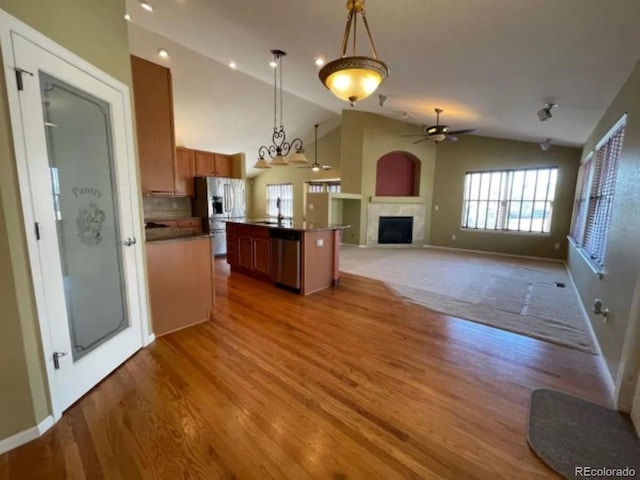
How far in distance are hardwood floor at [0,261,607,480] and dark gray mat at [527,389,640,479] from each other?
0.08m

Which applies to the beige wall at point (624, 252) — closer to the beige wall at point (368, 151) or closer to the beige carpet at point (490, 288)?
the beige carpet at point (490, 288)

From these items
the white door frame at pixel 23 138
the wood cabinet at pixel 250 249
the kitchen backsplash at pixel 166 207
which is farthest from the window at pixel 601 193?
the kitchen backsplash at pixel 166 207

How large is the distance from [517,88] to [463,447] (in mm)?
3723

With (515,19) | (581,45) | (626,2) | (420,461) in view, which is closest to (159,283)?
(420,461)

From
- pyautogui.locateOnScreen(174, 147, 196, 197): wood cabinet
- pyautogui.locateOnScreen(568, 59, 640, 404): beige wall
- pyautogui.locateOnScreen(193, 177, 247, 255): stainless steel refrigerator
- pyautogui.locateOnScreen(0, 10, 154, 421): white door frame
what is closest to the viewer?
pyautogui.locateOnScreen(0, 10, 154, 421): white door frame

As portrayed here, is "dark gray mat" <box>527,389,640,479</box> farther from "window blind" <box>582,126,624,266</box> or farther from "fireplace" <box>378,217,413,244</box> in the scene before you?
"fireplace" <box>378,217,413,244</box>

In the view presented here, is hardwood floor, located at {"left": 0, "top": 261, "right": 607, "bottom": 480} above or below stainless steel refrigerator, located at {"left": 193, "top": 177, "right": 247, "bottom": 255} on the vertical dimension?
below

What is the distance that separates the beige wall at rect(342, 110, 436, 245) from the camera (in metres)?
7.20

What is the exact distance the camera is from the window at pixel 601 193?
273 centimetres

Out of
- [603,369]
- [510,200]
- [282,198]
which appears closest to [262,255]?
[603,369]

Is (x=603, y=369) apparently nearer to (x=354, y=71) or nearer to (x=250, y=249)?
(x=354, y=71)

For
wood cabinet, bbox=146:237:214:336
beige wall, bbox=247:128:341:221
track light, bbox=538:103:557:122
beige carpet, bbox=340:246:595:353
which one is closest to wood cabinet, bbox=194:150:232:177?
beige wall, bbox=247:128:341:221

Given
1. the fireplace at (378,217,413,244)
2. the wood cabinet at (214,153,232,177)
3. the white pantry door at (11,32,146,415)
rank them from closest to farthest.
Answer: the white pantry door at (11,32,146,415)
the wood cabinet at (214,153,232,177)
the fireplace at (378,217,413,244)

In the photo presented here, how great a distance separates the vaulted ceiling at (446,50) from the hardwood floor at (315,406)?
254cm
